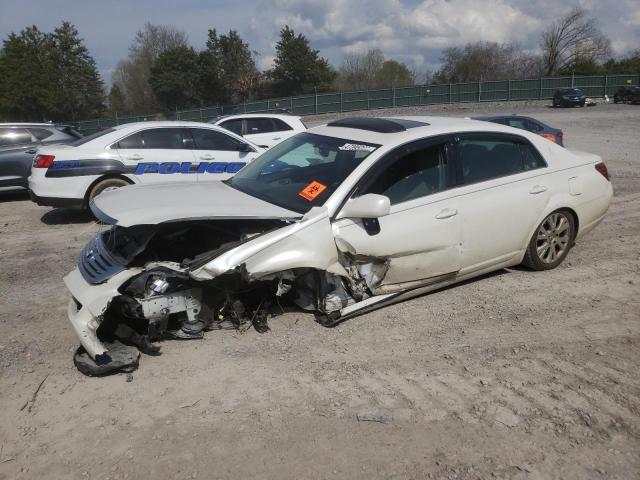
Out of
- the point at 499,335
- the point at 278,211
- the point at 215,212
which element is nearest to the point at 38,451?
the point at 215,212

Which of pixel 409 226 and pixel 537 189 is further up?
pixel 537 189

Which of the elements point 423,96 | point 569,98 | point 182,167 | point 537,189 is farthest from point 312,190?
point 423,96

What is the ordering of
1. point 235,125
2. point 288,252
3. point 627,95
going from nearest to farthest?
point 288,252, point 235,125, point 627,95

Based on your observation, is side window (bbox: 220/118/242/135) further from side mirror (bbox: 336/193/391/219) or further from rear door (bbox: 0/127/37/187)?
side mirror (bbox: 336/193/391/219)

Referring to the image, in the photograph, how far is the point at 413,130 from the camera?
4.91 meters

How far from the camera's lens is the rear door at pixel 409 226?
4.39 meters

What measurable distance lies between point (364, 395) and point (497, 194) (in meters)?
2.43

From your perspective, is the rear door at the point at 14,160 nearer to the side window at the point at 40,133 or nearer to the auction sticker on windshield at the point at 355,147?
the side window at the point at 40,133

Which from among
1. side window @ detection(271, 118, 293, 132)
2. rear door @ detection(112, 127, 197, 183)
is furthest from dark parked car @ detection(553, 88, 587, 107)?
rear door @ detection(112, 127, 197, 183)

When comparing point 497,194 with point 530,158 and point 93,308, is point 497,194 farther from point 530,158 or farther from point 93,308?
point 93,308

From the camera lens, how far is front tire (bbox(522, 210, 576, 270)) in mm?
5449

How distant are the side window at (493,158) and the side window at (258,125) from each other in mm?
8780

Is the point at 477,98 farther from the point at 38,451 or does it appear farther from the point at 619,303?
the point at 38,451

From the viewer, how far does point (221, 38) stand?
52344mm
